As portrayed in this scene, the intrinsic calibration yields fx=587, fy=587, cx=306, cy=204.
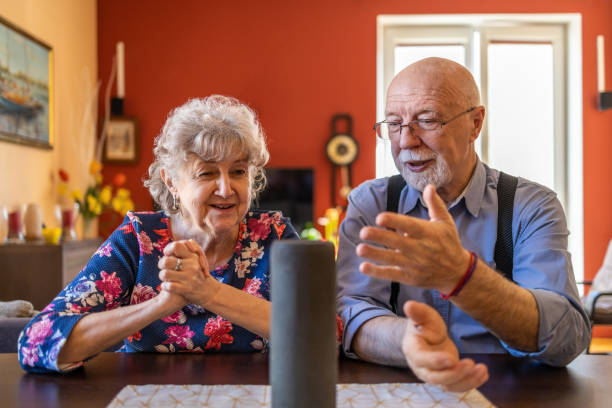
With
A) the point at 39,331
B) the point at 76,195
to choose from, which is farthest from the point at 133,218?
the point at 76,195

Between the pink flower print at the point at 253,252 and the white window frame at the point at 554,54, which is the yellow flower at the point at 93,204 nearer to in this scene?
the white window frame at the point at 554,54

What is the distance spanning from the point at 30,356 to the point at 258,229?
64cm

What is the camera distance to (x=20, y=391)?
952 millimetres

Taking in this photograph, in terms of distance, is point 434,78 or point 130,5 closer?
point 434,78

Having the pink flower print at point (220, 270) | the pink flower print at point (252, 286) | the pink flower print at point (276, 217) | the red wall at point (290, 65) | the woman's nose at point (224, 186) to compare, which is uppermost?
the red wall at point (290, 65)

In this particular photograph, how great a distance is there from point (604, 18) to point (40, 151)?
446 centimetres

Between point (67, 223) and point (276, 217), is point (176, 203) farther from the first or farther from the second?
point (67, 223)

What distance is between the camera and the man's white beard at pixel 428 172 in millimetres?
1501

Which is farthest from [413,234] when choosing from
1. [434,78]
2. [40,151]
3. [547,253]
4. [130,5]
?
[130,5]

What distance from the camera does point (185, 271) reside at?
111 cm

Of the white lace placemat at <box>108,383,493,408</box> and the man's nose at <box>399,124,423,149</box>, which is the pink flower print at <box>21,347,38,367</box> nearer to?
the white lace placemat at <box>108,383,493,408</box>

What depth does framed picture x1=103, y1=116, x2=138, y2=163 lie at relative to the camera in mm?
4754

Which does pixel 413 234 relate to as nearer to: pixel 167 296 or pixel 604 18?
pixel 167 296

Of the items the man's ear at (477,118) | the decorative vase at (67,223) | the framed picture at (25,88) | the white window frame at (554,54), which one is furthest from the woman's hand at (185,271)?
the white window frame at (554,54)
